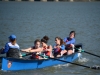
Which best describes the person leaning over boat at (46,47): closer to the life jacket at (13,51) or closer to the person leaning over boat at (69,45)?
the person leaning over boat at (69,45)

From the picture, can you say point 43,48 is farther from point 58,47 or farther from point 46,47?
point 58,47

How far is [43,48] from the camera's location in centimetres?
1970

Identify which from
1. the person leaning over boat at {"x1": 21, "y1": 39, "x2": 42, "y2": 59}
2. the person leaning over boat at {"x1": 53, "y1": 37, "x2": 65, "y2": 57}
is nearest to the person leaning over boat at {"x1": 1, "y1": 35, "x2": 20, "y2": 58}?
the person leaning over boat at {"x1": 21, "y1": 39, "x2": 42, "y2": 59}

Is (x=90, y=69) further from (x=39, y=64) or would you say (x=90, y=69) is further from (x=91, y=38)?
(x=91, y=38)

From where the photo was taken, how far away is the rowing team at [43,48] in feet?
59.9

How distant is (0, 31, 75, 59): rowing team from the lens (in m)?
18.2

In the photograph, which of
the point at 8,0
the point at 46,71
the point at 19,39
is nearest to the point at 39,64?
the point at 46,71

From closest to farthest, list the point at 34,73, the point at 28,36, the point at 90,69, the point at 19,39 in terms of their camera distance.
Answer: the point at 34,73 → the point at 90,69 → the point at 19,39 → the point at 28,36

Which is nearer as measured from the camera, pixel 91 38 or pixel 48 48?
pixel 48 48

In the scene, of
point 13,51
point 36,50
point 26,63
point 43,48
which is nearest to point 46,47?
point 43,48

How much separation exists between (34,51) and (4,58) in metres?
1.82

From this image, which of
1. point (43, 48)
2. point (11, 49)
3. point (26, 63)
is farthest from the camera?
point (43, 48)

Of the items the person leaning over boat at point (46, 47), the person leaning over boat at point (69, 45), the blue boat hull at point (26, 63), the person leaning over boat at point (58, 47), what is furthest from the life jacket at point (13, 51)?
the person leaning over boat at point (69, 45)

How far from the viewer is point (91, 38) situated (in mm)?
31703
